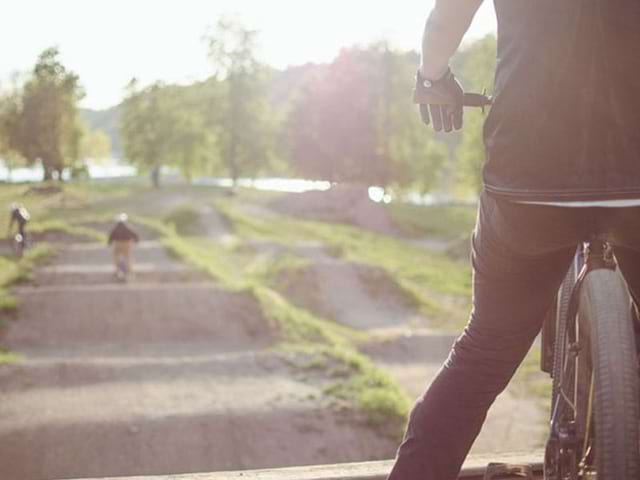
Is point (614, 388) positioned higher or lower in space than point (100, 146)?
lower

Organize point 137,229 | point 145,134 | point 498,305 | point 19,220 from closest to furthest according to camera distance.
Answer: point 498,305 → point 19,220 → point 137,229 → point 145,134

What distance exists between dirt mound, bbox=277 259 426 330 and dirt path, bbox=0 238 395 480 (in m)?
5.23

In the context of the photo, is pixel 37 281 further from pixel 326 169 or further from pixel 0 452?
pixel 326 169

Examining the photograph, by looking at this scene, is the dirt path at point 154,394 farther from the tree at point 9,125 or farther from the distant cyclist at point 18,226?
the tree at point 9,125

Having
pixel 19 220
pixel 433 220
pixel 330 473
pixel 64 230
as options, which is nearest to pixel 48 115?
pixel 64 230

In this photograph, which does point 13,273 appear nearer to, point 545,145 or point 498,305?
point 498,305

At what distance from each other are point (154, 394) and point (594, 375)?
9245mm

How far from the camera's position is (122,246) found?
19500mm

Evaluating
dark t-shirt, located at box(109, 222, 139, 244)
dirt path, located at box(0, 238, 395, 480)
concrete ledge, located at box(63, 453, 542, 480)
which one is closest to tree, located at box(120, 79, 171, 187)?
dark t-shirt, located at box(109, 222, 139, 244)

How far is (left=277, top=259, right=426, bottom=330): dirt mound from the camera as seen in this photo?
21406 mm

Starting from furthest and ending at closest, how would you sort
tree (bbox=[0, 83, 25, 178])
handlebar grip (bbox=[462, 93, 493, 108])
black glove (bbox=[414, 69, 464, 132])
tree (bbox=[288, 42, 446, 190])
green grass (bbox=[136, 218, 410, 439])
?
tree (bbox=[288, 42, 446, 190])
tree (bbox=[0, 83, 25, 178])
green grass (bbox=[136, 218, 410, 439])
handlebar grip (bbox=[462, 93, 493, 108])
black glove (bbox=[414, 69, 464, 132])

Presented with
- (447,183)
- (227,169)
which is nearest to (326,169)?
(227,169)

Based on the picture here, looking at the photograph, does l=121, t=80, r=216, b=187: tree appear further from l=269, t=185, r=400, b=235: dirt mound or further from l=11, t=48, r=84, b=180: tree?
l=11, t=48, r=84, b=180: tree

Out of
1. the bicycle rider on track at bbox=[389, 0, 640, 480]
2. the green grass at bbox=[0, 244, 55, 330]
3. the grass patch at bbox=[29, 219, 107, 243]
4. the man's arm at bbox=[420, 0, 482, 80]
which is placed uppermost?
the man's arm at bbox=[420, 0, 482, 80]
